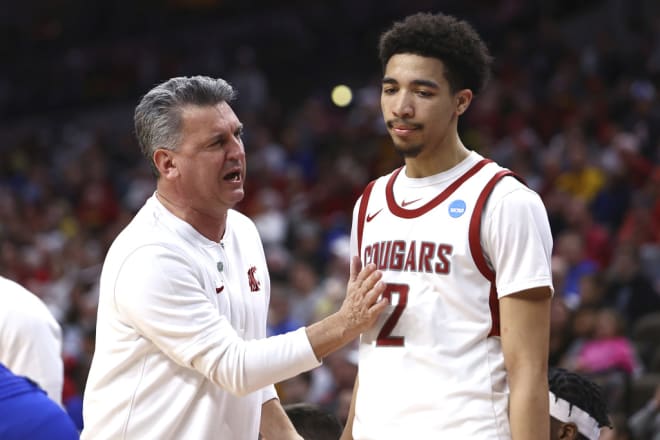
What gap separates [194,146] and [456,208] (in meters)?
1.02

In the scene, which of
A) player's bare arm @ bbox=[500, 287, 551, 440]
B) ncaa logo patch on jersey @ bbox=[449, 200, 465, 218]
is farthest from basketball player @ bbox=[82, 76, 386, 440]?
player's bare arm @ bbox=[500, 287, 551, 440]

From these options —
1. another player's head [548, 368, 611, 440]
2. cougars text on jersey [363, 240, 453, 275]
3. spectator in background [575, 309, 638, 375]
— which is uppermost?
cougars text on jersey [363, 240, 453, 275]

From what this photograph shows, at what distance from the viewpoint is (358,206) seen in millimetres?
3711

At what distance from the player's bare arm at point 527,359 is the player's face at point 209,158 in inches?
45.0

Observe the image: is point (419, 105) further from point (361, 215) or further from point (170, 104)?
point (170, 104)

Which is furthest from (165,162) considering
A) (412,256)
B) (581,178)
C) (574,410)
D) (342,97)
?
(342,97)

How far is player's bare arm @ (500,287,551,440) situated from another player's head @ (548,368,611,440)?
80 cm

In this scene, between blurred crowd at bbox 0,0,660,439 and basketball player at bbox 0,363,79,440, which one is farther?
blurred crowd at bbox 0,0,660,439

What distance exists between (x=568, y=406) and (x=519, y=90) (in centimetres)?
1002

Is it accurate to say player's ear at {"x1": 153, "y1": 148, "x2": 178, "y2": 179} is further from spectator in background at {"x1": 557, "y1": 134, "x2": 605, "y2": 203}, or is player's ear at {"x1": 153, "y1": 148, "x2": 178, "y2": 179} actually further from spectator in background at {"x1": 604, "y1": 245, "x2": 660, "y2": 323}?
spectator in background at {"x1": 557, "y1": 134, "x2": 605, "y2": 203}

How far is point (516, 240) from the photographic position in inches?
125

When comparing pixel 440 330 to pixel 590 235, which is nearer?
pixel 440 330

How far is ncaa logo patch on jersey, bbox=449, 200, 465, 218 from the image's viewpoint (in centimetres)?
331

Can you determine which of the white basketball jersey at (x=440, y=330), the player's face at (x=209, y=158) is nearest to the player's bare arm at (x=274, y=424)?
the white basketball jersey at (x=440, y=330)
